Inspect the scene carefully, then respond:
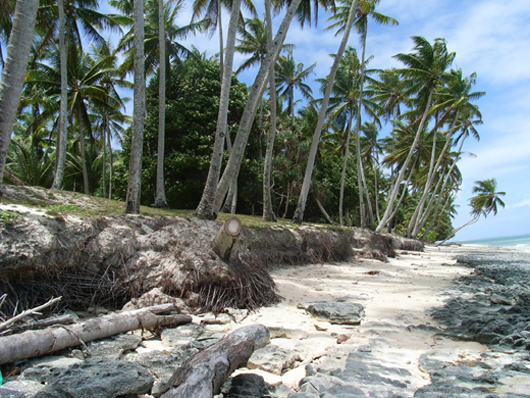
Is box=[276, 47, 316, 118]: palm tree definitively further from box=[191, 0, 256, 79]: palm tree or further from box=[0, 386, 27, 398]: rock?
box=[0, 386, 27, 398]: rock

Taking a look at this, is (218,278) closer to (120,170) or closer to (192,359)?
(192,359)

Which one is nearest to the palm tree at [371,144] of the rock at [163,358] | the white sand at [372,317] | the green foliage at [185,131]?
the green foliage at [185,131]

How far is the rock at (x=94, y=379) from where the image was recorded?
259cm

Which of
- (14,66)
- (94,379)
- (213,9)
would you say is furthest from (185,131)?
(94,379)

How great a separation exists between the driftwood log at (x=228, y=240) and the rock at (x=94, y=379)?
320cm

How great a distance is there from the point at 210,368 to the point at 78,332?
190 cm

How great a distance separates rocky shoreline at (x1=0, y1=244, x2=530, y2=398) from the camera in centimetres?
302

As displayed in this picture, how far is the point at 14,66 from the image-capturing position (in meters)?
5.61

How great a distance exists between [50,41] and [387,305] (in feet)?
64.0

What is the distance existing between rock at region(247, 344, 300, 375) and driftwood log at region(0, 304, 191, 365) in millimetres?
1509

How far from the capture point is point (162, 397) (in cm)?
266

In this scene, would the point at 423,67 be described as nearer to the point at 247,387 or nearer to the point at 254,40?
the point at 254,40

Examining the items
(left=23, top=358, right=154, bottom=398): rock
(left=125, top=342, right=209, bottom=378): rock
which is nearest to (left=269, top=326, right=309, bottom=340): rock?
(left=125, top=342, right=209, bottom=378): rock

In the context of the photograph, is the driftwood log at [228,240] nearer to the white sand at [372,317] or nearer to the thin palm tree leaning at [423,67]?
the white sand at [372,317]
